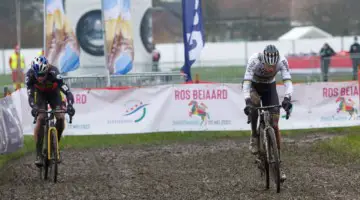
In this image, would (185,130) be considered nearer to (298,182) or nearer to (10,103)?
(10,103)

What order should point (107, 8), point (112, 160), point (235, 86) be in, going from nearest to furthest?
point (112, 160)
point (235, 86)
point (107, 8)

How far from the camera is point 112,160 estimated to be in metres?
14.3

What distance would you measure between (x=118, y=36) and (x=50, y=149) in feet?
34.2

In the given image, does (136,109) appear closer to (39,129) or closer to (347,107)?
(347,107)

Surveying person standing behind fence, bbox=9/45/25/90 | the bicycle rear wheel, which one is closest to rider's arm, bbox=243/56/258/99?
the bicycle rear wheel

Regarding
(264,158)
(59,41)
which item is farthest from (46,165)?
(59,41)

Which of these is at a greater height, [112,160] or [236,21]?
[236,21]

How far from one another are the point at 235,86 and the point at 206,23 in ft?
84.7

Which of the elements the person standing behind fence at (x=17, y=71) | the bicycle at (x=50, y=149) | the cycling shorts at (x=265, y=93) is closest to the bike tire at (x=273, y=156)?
the cycling shorts at (x=265, y=93)

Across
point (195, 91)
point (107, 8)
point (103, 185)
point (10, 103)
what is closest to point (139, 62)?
point (107, 8)

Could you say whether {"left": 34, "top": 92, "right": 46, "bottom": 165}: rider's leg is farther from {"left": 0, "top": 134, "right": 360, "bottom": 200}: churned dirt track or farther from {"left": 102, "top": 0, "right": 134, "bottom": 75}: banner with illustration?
{"left": 102, "top": 0, "right": 134, "bottom": 75}: banner with illustration

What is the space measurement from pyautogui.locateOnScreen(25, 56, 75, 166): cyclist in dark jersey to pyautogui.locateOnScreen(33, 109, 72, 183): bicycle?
8 cm

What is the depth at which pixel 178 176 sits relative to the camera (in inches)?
467

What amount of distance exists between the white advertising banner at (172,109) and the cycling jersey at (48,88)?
5.55 m
